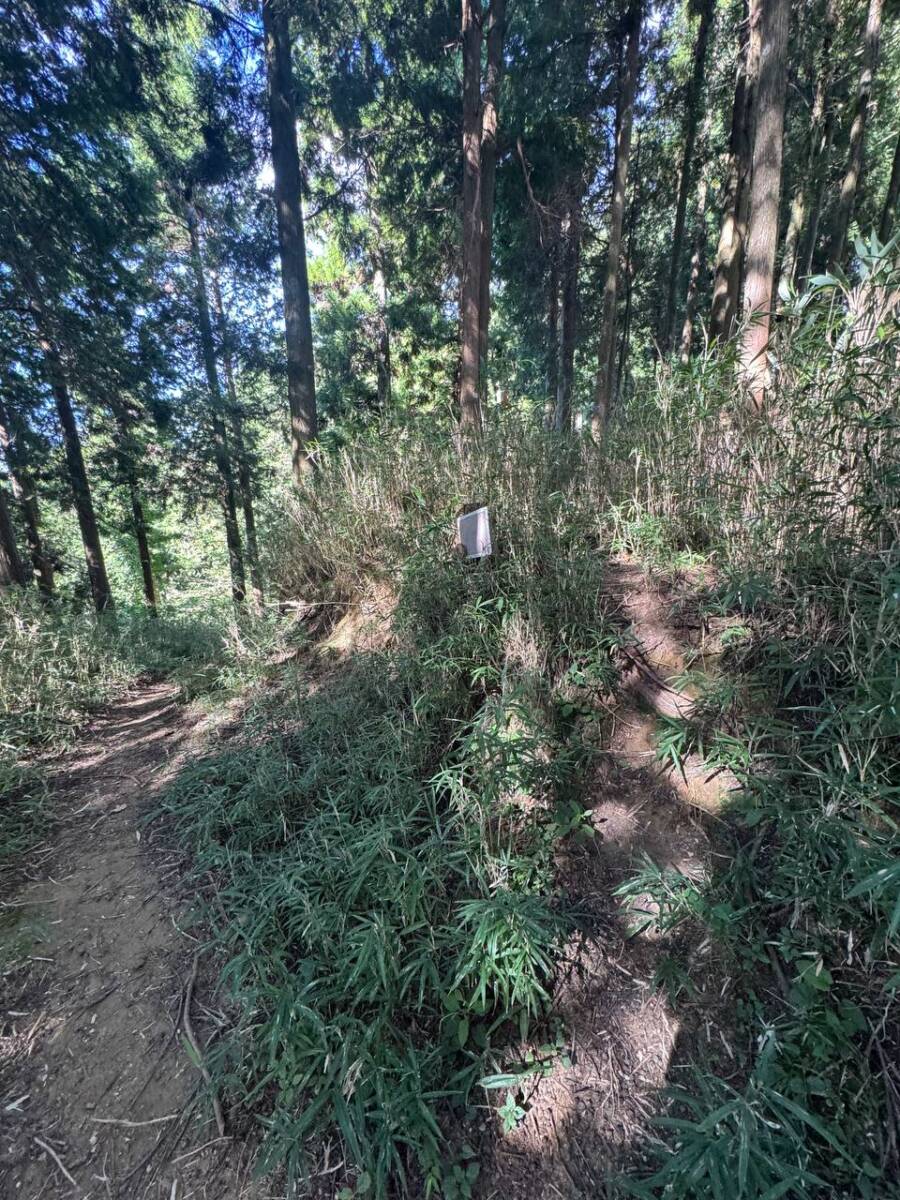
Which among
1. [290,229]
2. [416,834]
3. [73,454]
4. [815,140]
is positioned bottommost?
[416,834]

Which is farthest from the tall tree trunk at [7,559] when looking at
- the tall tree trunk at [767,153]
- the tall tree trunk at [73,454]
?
the tall tree trunk at [767,153]

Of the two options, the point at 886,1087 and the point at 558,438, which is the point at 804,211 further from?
the point at 886,1087

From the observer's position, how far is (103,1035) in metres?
1.51

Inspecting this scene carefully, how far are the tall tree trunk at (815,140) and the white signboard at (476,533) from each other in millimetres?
8219

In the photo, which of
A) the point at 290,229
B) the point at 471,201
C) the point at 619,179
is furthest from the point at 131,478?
the point at 619,179

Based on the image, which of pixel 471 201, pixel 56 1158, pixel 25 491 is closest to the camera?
pixel 56 1158

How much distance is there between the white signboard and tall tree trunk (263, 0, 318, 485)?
3.72 meters

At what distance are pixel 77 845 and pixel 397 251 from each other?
10.3 meters

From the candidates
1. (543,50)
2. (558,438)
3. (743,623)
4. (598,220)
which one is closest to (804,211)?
(598,220)

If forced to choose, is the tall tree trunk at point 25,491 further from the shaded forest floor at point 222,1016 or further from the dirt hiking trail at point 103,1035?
the shaded forest floor at point 222,1016

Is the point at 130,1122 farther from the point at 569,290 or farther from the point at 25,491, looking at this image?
the point at 569,290

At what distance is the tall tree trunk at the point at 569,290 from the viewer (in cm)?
694

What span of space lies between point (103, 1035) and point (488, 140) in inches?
311

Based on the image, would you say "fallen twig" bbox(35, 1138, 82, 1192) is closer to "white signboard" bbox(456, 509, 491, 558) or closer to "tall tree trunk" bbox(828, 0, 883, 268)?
"white signboard" bbox(456, 509, 491, 558)
